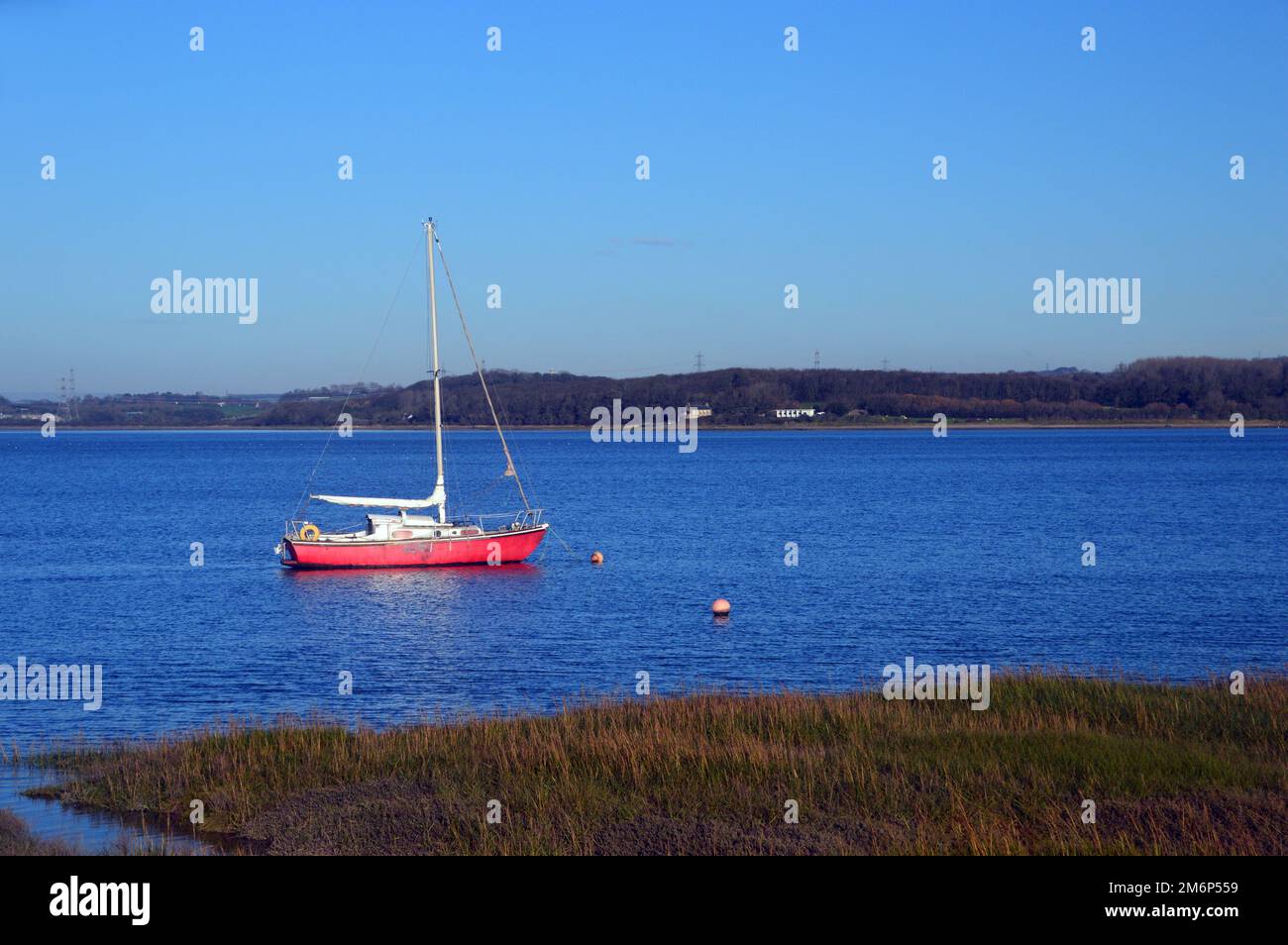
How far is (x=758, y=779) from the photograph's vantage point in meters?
15.4

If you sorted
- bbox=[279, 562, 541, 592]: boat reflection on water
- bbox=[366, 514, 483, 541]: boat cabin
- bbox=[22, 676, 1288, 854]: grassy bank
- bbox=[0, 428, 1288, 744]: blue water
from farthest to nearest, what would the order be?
bbox=[366, 514, 483, 541]: boat cabin → bbox=[279, 562, 541, 592]: boat reflection on water → bbox=[0, 428, 1288, 744]: blue water → bbox=[22, 676, 1288, 854]: grassy bank

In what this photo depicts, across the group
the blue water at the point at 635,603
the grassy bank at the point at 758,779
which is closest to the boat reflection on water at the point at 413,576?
the blue water at the point at 635,603

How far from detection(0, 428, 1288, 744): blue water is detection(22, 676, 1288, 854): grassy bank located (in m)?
6.46

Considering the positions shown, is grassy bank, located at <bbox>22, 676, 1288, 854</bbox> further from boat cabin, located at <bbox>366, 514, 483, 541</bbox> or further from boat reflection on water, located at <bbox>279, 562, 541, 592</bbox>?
boat cabin, located at <bbox>366, 514, 483, 541</bbox>

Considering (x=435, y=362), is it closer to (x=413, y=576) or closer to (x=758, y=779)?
(x=413, y=576)

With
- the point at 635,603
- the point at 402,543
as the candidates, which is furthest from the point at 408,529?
the point at 635,603

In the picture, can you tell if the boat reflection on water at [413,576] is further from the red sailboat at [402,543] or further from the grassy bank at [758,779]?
the grassy bank at [758,779]

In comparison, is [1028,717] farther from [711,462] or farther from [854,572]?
[711,462]

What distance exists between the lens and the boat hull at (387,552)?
47688 mm

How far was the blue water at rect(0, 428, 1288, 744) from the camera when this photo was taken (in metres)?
28.7

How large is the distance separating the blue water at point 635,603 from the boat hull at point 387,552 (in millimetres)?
552

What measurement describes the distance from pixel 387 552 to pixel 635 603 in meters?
11.5

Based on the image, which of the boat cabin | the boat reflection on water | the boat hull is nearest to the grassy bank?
the boat reflection on water
